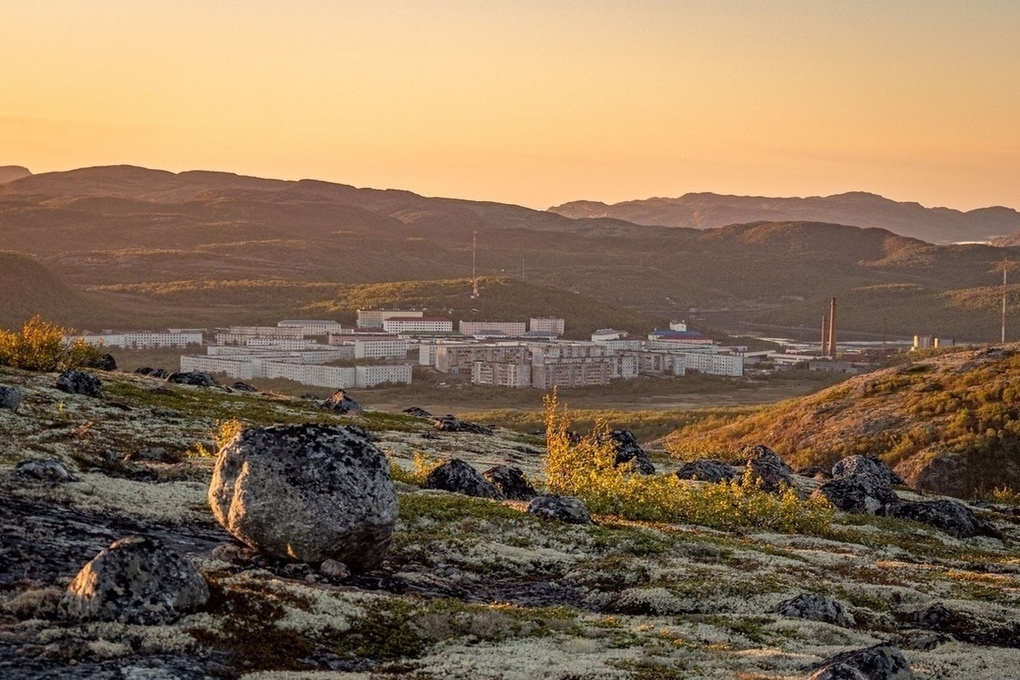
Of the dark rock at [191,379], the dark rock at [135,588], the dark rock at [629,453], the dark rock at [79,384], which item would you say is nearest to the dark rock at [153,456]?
the dark rock at [79,384]

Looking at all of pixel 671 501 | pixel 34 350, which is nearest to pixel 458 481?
pixel 671 501

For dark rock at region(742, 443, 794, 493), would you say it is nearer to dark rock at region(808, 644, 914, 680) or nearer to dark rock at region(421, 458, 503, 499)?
dark rock at region(421, 458, 503, 499)

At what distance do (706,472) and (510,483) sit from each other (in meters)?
15.7

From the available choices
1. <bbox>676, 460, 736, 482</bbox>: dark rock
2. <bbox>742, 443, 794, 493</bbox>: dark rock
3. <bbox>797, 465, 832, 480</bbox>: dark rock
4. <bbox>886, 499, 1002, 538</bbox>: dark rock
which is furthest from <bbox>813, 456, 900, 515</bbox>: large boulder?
<bbox>797, 465, 832, 480</bbox>: dark rock

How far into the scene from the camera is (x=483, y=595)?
1018 inches

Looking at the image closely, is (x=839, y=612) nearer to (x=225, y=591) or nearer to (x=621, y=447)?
(x=225, y=591)

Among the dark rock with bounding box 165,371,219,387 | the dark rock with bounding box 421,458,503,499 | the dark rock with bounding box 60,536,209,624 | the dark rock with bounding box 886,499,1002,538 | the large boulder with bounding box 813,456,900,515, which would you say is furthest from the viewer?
the dark rock with bounding box 165,371,219,387

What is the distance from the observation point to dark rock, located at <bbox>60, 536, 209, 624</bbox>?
19614 millimetres

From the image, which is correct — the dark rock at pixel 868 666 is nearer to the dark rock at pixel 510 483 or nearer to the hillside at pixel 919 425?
the dark rock at pixel 510 483

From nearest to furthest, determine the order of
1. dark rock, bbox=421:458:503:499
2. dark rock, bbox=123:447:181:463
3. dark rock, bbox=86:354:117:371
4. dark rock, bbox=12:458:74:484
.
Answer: dark rock, bbox=12:458:74:484, dark rock, bbox=421:458:503:499, dark rock, bbox=123:447:181:463, dark rock, bbox=86:354:117:371

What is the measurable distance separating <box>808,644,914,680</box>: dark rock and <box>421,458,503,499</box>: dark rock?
21761mm

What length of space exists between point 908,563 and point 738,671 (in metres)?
17.7

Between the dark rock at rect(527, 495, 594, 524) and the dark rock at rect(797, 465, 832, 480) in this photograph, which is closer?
the dark rock at rect(527, 495, 594, 524)

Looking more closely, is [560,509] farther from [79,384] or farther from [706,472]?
[79,384]
